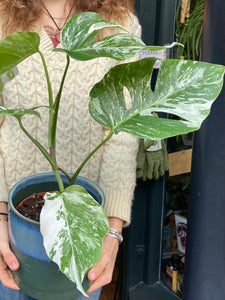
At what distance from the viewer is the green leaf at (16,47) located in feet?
1.55

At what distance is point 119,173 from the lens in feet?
3.06

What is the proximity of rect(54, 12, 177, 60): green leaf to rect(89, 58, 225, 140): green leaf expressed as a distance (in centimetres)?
5

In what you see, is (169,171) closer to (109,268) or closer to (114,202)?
(114,202)

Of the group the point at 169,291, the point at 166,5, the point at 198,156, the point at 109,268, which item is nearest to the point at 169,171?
the point at 169,291

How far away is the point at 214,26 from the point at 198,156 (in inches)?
8.5

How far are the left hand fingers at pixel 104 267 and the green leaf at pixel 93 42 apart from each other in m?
0.41

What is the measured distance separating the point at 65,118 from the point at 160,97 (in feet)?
1.57

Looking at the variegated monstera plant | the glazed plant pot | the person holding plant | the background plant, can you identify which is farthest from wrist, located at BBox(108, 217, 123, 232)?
the background plant

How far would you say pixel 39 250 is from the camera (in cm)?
61

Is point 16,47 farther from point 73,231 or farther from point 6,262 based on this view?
point 6,262

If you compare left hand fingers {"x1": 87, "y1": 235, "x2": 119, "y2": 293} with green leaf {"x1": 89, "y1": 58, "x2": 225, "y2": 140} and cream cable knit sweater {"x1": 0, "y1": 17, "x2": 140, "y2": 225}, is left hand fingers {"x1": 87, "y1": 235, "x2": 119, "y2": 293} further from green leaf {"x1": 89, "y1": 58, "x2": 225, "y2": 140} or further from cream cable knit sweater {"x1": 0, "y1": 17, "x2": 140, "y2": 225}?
green leaf {"x1": 89, "y1": 58, "x2": 225, "y2": 140}

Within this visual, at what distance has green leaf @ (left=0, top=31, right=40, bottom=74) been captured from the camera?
0.47 meters

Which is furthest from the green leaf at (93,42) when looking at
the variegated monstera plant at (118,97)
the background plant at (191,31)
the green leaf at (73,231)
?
the background plant at (191,31)

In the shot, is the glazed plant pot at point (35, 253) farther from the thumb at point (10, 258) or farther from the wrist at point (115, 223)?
the wrist at point (115, 223)
